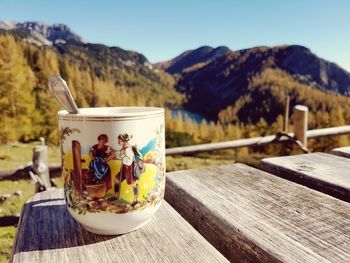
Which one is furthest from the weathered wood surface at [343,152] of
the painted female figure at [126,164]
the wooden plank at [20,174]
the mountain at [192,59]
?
the mountain at [192,59]

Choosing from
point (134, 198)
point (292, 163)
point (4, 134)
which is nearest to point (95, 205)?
point (134, 198)

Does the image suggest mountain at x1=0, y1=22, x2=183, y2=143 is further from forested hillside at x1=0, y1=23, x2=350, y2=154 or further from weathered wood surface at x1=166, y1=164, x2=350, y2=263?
weathered wood surface at x1=166, y1=164, x2=350, y2=263

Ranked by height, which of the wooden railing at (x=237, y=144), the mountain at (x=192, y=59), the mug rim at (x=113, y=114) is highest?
the mountain at (x=192, y=59)

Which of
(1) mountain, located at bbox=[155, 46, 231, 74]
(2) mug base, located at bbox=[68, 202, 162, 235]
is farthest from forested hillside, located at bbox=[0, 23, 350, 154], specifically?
(2) mug base, located at bbox=[68, 202, 162, 235]

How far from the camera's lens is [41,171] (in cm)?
323

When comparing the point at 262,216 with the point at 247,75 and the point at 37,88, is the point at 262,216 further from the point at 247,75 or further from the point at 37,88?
the point at 247,75

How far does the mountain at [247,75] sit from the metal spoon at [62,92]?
281 feet

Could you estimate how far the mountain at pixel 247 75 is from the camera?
9215 centimetres

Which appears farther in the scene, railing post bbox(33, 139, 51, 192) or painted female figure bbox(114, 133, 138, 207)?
railing post bbox(33, 139, 51, 192)

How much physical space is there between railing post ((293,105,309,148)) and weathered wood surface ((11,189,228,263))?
370 centimetres

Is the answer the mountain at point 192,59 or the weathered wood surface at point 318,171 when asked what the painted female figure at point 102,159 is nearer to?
the weathered wood surface at point 318,171

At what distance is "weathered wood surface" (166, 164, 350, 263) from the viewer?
51cm

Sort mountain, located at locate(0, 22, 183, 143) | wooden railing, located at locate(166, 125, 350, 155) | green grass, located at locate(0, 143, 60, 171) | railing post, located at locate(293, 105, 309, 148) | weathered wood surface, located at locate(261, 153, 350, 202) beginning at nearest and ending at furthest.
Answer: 1. weathered wood surface, located at locate(261, 153, 350, 202)
2. wooden railing, located at locate(166, 125, 350, 155)
3. railing post, located at locate(293, 105, 309, 148)
4. green grass, located at locate(0, 143, 60, 171)
5. mountain, located at locate(0, 22, 183, 143)

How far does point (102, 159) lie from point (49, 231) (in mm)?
182
